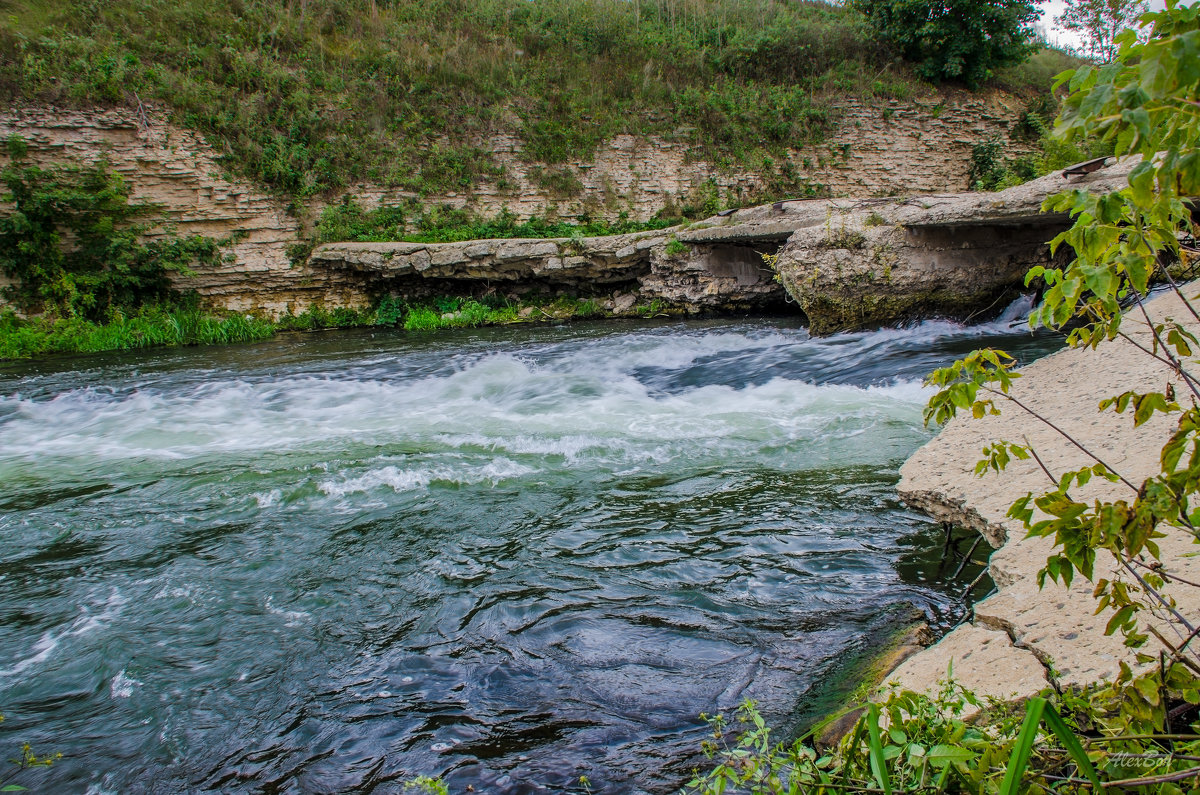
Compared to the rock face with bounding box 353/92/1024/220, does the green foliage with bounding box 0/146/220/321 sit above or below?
below

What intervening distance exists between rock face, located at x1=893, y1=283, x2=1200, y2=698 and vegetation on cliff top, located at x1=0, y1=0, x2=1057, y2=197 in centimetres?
1395

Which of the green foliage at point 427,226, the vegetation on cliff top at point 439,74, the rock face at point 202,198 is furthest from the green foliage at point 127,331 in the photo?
the vegetation on cliff top at point 439,74

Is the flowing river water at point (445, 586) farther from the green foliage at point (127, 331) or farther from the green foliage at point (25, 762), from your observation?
the green foliage at point (127, 331)

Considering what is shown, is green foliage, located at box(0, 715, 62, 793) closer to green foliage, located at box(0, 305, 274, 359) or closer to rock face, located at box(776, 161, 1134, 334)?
rock face, located at box(776, 161, 1134, 334)

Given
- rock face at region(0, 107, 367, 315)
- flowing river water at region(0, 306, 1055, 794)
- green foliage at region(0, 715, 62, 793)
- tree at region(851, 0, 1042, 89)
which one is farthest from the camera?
tree at region(851, 0, 1042, 89)

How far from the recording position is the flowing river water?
223 cm

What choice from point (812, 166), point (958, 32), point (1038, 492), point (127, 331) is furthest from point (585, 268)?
point (958, 32)

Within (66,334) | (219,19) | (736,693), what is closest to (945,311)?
(736,693)

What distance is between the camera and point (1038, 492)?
265 centimetres

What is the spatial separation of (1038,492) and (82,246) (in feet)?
51.0

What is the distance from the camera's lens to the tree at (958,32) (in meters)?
17.8

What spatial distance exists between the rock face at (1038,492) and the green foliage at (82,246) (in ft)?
46.4

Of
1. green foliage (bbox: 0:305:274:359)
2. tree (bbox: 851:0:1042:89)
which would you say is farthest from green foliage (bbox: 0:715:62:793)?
tree (bbox: 851:0:1042:89)

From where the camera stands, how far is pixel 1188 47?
2.85 ft
